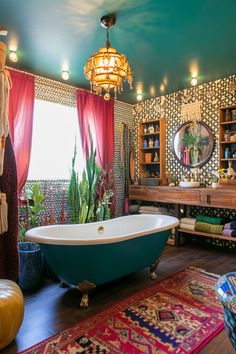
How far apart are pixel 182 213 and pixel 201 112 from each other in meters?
1.84

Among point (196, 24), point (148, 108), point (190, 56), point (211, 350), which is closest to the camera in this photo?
point (211, 350)

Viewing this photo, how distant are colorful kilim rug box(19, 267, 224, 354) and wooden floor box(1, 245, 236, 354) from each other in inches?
3.8

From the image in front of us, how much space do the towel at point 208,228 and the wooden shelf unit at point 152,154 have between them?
1.14 meters

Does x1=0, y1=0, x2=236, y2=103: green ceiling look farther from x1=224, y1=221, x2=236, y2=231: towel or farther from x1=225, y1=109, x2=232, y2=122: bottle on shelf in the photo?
x1=224, y1=221, x2=236, y2=231: towel

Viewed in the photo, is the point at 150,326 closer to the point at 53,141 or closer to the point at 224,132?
the point at 53,141

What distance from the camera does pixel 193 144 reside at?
4.55 m

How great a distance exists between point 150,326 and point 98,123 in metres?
3.46

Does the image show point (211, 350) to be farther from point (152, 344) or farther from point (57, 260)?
point (57, 260)

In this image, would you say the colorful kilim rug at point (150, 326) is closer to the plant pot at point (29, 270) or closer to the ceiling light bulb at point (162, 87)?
the plant pot at point (29, 270)

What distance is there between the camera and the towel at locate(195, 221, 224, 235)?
3887 mm

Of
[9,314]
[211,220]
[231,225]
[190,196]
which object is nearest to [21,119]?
[9,314]

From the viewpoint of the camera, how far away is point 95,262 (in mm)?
2424

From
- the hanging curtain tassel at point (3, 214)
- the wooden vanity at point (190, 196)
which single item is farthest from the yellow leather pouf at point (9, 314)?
the wooden vanity at point (190, 196)

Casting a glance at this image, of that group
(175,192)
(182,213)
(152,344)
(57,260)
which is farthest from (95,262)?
(182,213)
